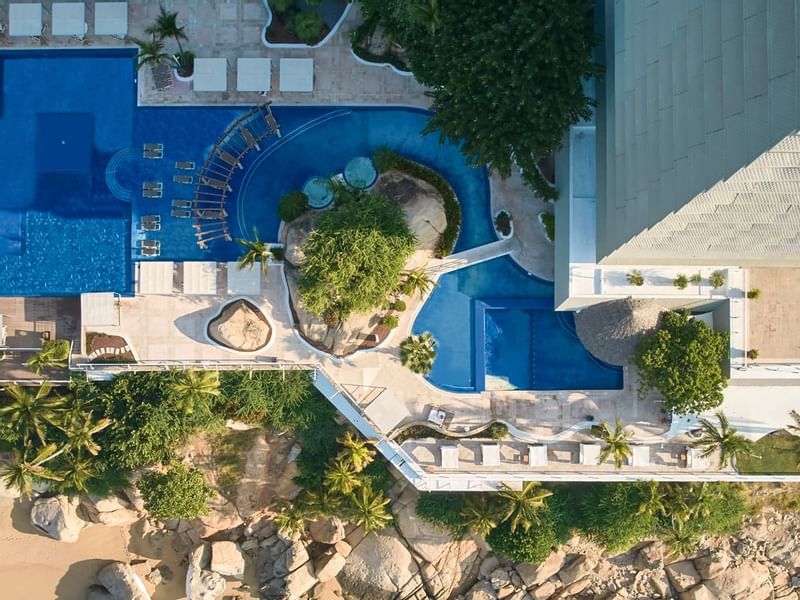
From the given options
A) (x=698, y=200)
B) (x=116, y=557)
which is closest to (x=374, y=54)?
(x=698, y=200)

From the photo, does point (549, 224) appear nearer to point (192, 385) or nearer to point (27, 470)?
point (192, 385)

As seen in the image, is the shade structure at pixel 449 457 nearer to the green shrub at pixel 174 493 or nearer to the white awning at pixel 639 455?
the white awning at pixel 639 455

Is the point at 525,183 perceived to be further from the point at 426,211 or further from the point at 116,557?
the point at 116,557

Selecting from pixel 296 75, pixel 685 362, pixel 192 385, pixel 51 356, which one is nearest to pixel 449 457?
pixel 685 362

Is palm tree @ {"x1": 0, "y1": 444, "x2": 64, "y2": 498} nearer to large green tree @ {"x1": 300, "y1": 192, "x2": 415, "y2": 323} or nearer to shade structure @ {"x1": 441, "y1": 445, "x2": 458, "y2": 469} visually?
large green tree @ {"x1": 300, "y1": 192, "x2": 415, "y2": 323}

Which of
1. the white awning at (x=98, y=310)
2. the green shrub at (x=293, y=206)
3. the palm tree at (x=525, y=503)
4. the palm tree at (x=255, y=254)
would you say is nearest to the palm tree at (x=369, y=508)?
the palm tree at (x=525, y=503)

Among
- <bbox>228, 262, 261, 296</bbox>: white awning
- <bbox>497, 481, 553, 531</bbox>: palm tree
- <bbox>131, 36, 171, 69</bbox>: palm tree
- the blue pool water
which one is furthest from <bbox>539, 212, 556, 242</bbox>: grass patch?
<bbox>131, 36, 171, 69</bbox>: palm tree
